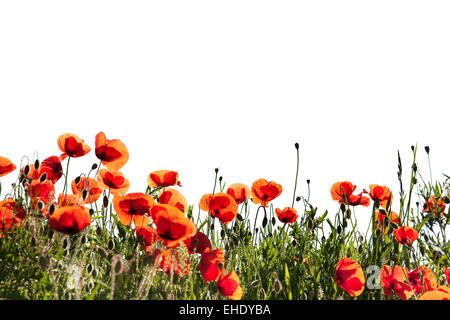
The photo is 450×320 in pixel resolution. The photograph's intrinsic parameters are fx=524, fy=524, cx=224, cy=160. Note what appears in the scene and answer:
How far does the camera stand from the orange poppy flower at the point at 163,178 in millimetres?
2541

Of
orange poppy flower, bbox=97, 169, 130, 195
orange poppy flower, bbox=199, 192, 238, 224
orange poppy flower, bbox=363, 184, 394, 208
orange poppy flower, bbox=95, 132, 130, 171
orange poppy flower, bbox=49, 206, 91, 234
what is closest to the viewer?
orange poppy flower, bbox=49, 206, 91, 234

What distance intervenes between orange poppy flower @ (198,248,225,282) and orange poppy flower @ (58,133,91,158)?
960 millimetres

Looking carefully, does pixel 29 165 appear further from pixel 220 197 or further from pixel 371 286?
pixel 371 286

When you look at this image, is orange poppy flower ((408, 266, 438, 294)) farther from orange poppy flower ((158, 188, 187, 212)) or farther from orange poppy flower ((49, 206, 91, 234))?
orange poppy flower ((49, 206, 91, 234))

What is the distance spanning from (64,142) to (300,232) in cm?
140

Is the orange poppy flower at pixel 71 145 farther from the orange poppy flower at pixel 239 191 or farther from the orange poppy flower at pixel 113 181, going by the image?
the orange poppy flower at pixel 239 191

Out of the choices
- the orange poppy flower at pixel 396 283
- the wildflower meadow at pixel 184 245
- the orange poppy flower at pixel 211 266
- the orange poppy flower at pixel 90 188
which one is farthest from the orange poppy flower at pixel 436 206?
the orange poppy flower at pixel 90 188

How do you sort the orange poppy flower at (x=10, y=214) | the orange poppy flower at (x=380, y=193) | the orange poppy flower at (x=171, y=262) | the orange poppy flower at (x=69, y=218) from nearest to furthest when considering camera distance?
the orange poppy flower at (x=69, y=218)
the orange poppy flower at (x=171, y=262)
the orange poppy flower at (x=10, y=214)
the orange poppy flower at (x=380, y=193)

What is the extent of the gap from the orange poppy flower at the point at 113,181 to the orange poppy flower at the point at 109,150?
0.18 m

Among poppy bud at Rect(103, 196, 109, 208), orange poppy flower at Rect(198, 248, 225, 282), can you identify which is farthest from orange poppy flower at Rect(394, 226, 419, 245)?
poppy bud at Rect(103, 196, 109, 208)

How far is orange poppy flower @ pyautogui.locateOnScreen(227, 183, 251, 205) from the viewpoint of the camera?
2949 mm

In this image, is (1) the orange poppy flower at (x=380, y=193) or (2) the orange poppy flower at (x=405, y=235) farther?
(1) the orange poppy flower at (x=380, y=193)

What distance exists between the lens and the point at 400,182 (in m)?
Result: 2.82
